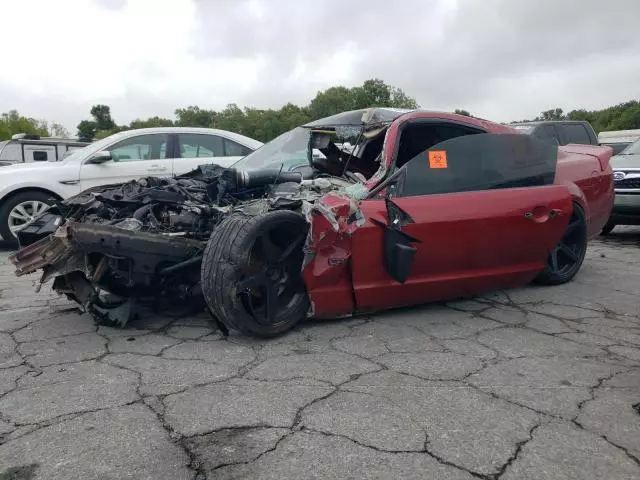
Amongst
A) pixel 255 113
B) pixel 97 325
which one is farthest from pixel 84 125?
pixel 97 325

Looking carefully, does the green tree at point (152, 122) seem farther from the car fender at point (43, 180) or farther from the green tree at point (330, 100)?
the car fender at point (43, 180)

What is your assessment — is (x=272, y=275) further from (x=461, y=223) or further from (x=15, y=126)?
(x=15, y=126)

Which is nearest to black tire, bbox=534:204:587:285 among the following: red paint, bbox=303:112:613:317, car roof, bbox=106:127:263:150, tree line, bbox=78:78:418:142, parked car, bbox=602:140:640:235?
red paint, bbox=303:112:613:317

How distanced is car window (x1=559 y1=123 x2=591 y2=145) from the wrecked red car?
23.0 feet

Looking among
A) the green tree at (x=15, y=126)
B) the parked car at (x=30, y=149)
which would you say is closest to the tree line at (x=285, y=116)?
the green tree at (x=15, y=126)

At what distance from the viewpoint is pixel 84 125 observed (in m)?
88.6

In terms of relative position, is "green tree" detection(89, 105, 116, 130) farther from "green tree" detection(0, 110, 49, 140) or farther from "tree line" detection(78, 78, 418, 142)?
"green tree" detection(0, 110, 49, 140)

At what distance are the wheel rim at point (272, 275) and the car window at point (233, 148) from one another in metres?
4.72

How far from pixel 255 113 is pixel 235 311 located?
250ft

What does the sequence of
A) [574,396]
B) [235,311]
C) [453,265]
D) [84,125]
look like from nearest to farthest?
[574,396]
[235,311]
[453,265]
[84,125]

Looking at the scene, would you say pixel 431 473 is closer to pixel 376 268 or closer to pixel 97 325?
pixel 376 268

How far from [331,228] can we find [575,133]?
9.54m

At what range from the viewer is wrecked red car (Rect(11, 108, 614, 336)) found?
3562 mm

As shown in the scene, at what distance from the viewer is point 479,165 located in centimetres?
430
